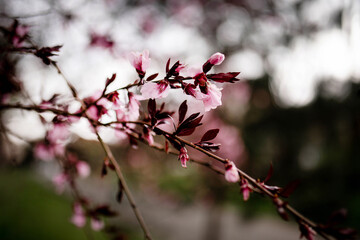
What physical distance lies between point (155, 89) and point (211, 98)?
0.17m

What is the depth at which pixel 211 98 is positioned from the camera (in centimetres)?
69

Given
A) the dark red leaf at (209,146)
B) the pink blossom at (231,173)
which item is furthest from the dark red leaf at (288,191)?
the dark red leaf at (209,146)

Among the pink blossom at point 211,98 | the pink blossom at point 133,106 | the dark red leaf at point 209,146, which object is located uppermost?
the pink blossom at point 133,106

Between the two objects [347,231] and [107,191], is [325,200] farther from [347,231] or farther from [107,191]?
[107,191]

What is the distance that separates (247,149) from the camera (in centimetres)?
532

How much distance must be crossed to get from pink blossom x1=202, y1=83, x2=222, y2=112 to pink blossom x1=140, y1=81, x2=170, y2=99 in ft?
0.39

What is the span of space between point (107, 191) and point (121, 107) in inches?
410

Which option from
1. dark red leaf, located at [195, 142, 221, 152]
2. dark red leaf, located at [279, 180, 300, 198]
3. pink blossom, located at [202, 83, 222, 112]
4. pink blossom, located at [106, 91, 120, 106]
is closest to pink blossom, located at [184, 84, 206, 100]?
pink blossom, located at [202, 83, 222, 112]

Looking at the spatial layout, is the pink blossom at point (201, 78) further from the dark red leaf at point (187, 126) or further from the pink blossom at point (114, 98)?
the pink blossom at point (114, 98)

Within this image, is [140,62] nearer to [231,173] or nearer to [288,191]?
[231,173]

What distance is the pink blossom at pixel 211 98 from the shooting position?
0.69m

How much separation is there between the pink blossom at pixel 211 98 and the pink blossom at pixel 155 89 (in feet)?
0.39

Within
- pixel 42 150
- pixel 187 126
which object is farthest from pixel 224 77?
pixel 42 150

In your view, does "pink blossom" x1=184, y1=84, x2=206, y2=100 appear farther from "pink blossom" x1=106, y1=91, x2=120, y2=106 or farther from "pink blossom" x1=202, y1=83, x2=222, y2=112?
"pink blossom" x1=106, y1=91, x2=120, y2=106
